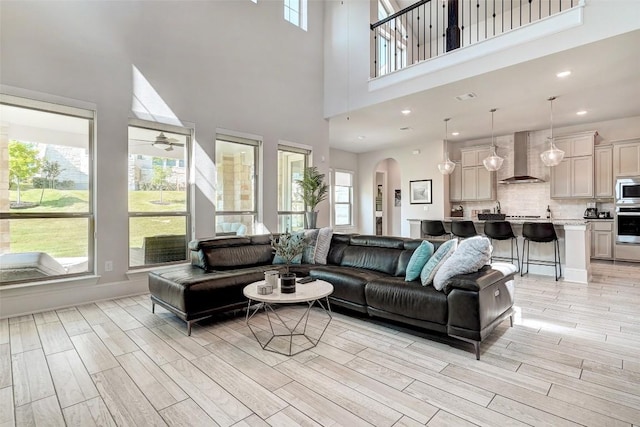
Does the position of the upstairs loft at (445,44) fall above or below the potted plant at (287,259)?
above

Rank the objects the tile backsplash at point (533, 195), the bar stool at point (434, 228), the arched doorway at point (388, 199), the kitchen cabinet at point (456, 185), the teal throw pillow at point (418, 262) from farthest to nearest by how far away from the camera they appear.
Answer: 1. the arched doorway at point (388, 199)
2. the kitchen cabinet at point (456, 185)
3. the tile backsplash at point (533, 195)
4. the bar stool at point (434, 228)
5. the teal throw pillow at point (418, 262)

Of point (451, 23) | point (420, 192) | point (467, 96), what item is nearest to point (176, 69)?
point (467, 96)

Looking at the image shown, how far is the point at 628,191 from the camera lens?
616 cm

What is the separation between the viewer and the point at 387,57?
7.00 meters

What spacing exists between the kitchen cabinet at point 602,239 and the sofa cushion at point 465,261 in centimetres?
570

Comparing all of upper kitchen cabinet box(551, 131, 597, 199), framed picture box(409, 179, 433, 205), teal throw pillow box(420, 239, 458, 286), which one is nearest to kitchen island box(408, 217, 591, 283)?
upper kitchen cabinet box(551, 131, 597, 199)

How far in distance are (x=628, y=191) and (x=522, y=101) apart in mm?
3052

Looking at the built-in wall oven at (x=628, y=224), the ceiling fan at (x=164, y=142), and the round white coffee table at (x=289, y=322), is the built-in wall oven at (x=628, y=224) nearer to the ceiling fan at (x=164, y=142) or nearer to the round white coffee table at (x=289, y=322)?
the round white coffee table at (x=289, y=322)

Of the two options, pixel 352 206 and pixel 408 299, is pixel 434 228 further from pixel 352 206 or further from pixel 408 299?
pixel 408 299

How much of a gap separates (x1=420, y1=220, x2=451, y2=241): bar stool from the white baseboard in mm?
5155

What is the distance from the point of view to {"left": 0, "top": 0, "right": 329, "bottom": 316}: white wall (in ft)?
11.8

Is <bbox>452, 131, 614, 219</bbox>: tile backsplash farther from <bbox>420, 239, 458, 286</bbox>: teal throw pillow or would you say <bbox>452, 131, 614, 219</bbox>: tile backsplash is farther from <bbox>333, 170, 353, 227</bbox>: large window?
<bbox>420, 239, 458, 286</bbox>: teal throw pillow

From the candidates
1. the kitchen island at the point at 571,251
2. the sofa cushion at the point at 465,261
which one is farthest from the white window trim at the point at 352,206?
the sofa cushion at the point at 465,261

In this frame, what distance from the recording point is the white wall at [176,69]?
3.59 meters
